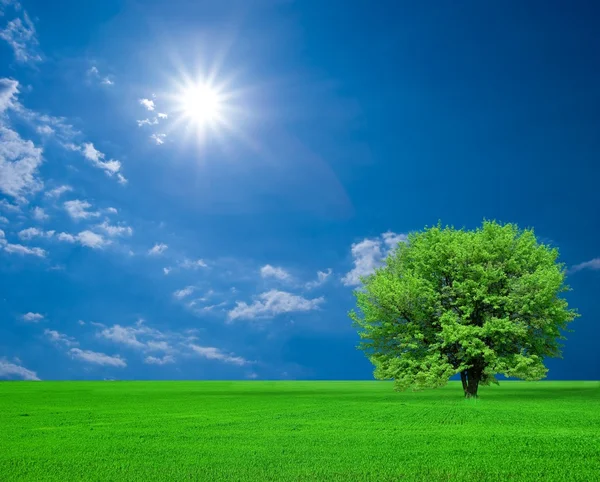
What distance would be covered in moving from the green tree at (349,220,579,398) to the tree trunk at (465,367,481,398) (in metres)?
0.09

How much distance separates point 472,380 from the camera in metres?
51.6

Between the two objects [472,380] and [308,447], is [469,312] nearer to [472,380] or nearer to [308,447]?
[472,380]

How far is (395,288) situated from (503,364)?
35.7 ft

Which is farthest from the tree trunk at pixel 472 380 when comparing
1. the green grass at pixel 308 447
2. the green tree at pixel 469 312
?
the green grass at pixel 308 447

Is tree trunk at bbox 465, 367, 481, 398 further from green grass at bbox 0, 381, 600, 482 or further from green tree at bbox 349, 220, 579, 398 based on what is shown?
green grass at bbox 0, 381, 600, 482

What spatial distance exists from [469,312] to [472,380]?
7417 millimetres

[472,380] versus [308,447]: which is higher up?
[472,380]

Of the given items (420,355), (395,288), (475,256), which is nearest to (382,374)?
(420,355)

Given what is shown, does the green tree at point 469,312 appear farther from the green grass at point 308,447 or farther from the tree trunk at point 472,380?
the green grass at point 308,447

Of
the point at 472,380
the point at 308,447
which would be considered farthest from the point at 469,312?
the point at 308,447

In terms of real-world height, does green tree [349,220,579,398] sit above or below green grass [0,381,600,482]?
above

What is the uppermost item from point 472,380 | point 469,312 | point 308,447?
point 469,312

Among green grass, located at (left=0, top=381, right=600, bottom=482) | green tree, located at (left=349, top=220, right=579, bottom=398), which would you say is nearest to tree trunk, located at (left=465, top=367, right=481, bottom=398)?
green tree, located at (left=349, top=220, right=579, bottom=398)

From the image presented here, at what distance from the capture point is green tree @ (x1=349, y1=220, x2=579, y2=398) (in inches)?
1891
